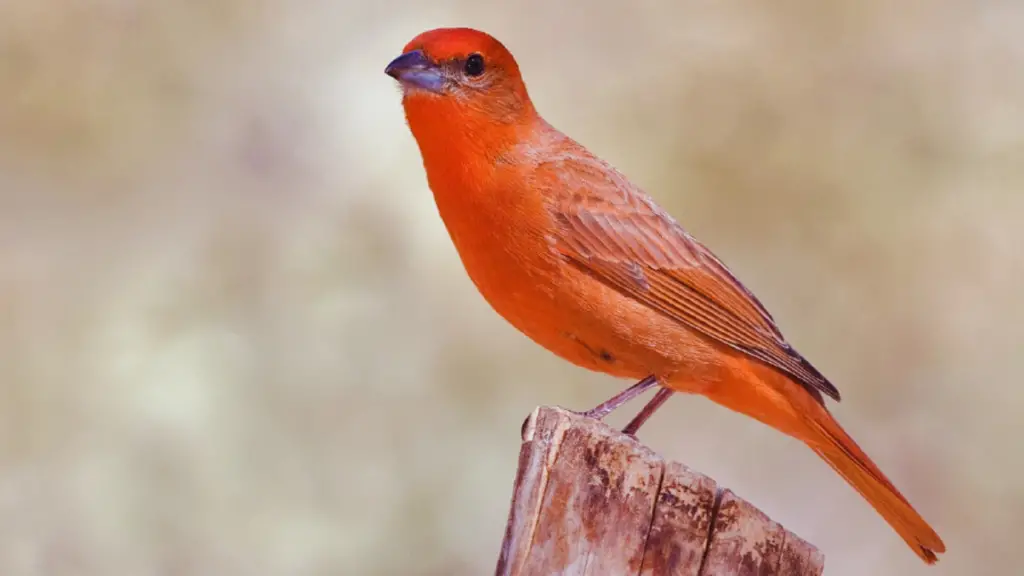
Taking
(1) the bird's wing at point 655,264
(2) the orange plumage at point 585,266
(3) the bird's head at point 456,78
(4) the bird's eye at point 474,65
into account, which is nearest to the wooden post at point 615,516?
(2) the orange plumage at point 585,266

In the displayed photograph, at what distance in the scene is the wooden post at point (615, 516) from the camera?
9.73 ft

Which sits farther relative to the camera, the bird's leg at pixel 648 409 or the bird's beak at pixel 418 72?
the bird's leg at pixel 648 409

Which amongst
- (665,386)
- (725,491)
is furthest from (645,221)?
(725,491)

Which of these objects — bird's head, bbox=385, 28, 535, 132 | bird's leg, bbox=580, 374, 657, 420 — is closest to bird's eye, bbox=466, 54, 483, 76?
bird's head, bbox=385, 28, 535, 132

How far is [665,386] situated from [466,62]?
1.46 m

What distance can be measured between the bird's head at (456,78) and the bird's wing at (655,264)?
1.20 ft

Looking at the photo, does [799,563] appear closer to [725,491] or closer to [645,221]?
[725,491]

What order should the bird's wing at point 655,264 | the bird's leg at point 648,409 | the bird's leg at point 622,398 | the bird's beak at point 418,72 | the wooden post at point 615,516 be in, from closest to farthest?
1. the wooden post at point 615,516
2. the bird's leg at point 622,398
3. the bird's beak at point 418,72
4. the bird's wing at point 655,264
5. the bird's leg at point 648,409

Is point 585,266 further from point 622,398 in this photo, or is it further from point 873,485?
point 873,485

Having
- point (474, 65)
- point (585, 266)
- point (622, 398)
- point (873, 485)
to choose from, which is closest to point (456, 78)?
point (474, 65)

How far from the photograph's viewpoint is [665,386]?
4270mm

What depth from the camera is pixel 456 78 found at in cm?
425

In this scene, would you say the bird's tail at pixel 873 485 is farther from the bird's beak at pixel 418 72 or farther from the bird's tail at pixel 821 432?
the bird's beak at pixel 418 72

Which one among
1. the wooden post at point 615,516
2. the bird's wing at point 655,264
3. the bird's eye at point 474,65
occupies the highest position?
the bird's eye at point 474,65
